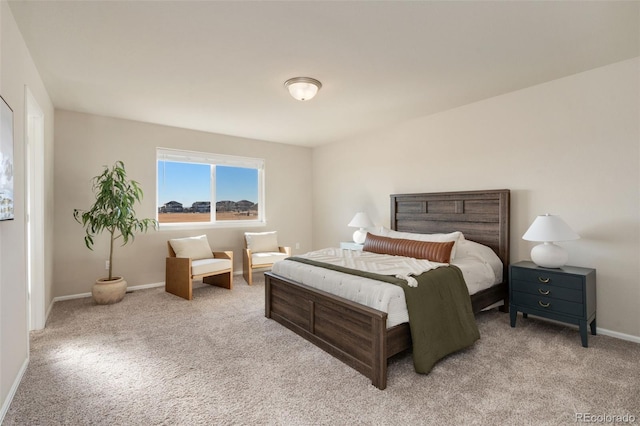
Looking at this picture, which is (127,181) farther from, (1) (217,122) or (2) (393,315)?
(2) (393,315)

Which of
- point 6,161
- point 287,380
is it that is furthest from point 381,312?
point 6,161

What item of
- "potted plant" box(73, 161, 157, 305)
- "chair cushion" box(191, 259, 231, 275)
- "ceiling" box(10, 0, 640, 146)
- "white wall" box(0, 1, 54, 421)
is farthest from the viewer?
"chair cushion" box(191, 259, 231, 275)

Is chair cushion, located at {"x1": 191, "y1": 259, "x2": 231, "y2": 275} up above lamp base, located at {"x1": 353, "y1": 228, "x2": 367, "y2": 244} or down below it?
below

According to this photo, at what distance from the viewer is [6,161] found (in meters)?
1.92

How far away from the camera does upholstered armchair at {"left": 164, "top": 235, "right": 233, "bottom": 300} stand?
4.15m

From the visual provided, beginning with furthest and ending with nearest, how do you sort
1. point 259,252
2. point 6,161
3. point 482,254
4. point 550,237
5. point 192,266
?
point 259,252, point 192,266, point 482,254, point 550,237, point 6,161

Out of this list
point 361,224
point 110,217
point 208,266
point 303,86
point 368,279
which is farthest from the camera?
point 361,224

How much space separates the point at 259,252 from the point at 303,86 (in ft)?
9.85

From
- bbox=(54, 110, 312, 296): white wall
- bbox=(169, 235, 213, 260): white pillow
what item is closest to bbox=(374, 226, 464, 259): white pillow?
bbox=(169, 235, 213, 260): white pillow

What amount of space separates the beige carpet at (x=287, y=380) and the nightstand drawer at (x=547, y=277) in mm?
502

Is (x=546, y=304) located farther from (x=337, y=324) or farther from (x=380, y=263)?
(x=337, y=324)

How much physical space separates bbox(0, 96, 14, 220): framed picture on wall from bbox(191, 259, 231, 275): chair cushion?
7.54 ft

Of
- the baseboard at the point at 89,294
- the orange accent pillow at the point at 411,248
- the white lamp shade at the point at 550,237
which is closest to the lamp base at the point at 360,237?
the orange accent pillow at the point at 411,248

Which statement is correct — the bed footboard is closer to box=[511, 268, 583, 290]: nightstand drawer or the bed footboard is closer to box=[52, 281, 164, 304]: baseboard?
box=[511, 268, 583, 290]: nightstand drawer
